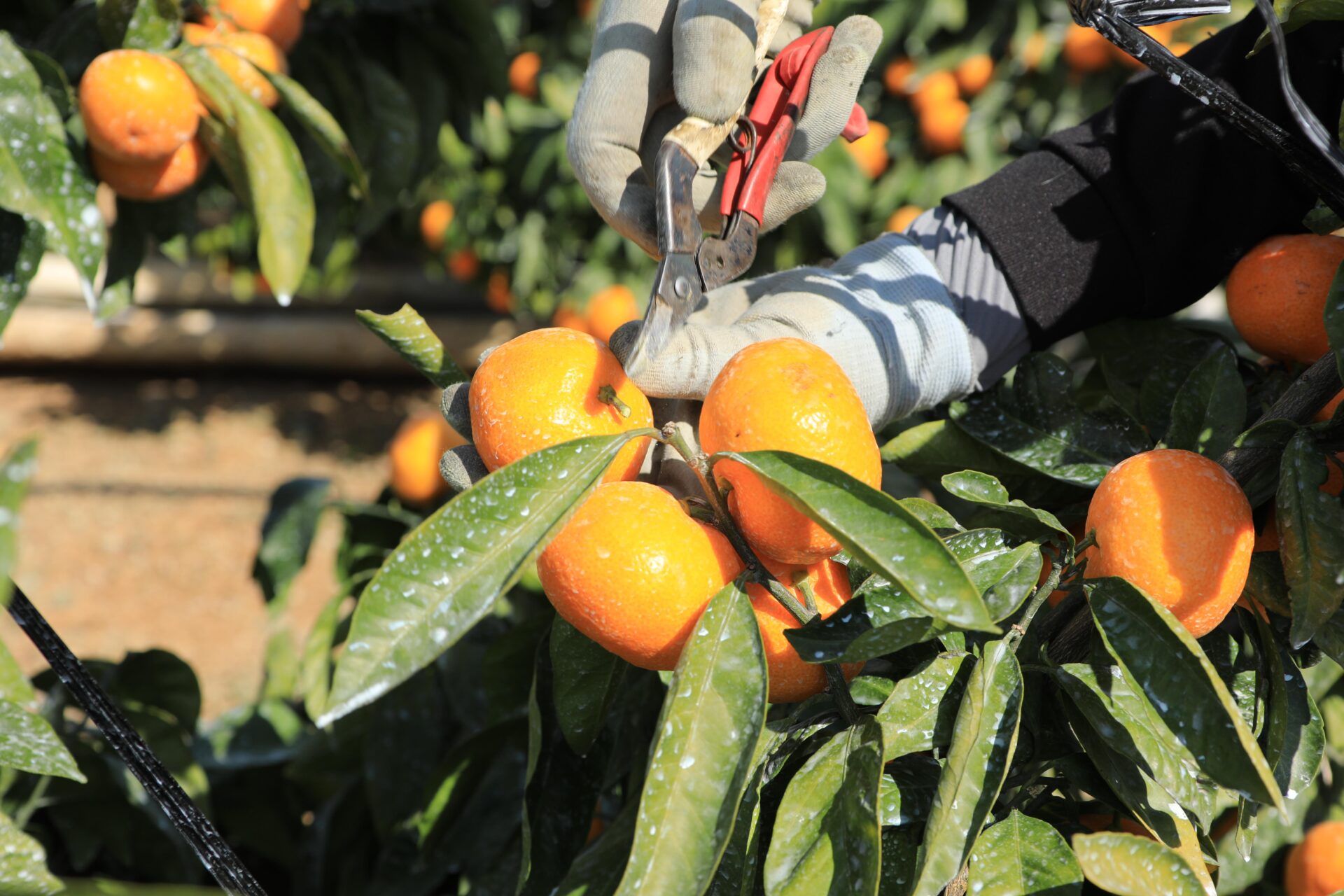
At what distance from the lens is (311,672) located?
1080 mm

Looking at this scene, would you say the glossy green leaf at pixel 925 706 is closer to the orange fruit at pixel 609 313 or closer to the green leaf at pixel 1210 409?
the green leaf at pixel 1210 409

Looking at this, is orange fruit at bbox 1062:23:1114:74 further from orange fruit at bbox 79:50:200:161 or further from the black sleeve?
orange fruit at bbox 79:50:200:161

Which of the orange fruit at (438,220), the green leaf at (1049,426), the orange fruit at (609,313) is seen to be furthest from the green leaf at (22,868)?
the orange fruit at (438,220)

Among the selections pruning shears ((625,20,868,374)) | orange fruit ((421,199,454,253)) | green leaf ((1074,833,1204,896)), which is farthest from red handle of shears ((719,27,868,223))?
orange fruit ((421,199,454,253))

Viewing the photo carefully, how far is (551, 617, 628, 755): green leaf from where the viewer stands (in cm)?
60

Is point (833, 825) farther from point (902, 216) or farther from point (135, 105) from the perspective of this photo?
point (902, 216)

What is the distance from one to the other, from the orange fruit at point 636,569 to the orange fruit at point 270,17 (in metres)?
0.74

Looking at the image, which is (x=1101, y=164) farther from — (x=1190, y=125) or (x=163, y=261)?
(x=163, y=261)

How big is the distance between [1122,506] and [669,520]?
0.67 ft

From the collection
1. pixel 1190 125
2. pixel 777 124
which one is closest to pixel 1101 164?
pixel 1190 125

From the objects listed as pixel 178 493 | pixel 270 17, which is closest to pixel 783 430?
pixel 270 17

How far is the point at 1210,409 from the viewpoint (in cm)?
58

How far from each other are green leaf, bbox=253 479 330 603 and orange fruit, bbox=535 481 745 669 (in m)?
0.73

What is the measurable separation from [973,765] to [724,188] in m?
0.36
